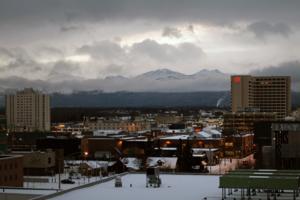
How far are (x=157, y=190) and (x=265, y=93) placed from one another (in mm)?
171599

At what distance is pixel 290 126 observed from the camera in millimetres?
52781

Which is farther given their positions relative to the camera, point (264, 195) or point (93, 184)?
point (93, 184)

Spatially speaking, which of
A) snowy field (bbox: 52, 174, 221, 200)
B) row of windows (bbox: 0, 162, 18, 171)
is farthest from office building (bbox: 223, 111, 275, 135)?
snowy field (bbox: 52, 174, 221, 200)

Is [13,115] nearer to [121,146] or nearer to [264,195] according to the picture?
[121,146]

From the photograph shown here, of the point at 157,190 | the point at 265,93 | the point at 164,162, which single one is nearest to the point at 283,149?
the point at 164,162

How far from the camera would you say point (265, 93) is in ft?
624

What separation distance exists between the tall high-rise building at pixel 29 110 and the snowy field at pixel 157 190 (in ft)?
498

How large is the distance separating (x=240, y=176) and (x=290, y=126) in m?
34.0

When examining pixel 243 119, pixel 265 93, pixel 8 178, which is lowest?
pixel 8 178

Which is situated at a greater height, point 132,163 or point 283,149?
point 283,149

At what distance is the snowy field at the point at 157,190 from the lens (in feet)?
69.0

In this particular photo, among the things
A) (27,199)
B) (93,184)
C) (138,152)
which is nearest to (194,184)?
(93,184)

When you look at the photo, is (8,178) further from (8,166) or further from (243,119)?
(243,119)

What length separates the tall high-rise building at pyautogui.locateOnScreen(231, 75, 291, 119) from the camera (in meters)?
186
